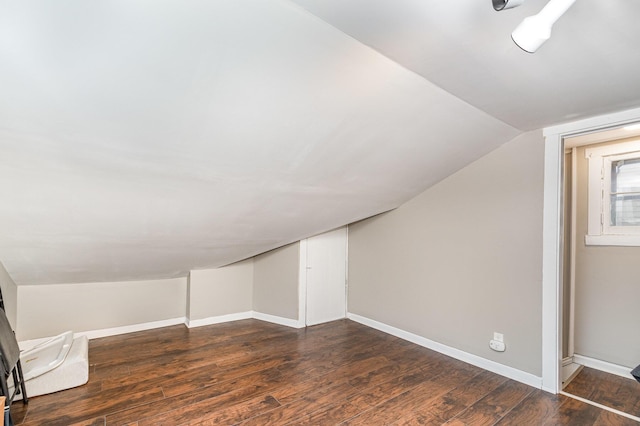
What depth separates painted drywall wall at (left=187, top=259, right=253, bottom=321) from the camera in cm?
388

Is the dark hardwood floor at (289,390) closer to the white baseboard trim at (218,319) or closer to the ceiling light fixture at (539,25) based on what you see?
the white baseboard trim at (218,319)

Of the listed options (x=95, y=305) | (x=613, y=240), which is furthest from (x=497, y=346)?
(x=95, y=305)

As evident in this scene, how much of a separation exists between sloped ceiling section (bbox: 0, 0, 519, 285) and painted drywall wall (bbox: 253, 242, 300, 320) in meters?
1.17

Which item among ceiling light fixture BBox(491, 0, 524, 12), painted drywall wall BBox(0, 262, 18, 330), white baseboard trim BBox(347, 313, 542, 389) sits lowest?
white baseboard trim BBox(347, 313, 542, 389)

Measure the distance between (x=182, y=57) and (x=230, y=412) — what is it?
7.01 ft

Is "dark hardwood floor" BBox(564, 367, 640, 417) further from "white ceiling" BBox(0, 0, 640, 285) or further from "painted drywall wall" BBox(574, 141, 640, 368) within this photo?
"white ceiling" BBox(0, 0, 640, 285)

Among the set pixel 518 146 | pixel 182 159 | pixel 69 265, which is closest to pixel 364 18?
pixel 182 159

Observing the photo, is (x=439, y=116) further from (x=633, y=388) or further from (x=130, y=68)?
(x=633, y=388)

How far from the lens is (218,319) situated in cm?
403

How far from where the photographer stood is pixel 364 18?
1.23 m

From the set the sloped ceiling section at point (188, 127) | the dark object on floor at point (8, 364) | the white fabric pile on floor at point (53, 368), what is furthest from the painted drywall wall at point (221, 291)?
the dark object on floor at point (8, 364)

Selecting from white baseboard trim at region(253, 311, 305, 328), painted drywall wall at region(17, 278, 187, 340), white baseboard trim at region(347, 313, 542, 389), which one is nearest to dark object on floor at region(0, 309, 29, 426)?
painted drywall wall at region(17, 278, 187, 340)

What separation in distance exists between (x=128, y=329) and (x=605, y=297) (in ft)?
16.1

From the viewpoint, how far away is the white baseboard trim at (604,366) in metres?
2.72
